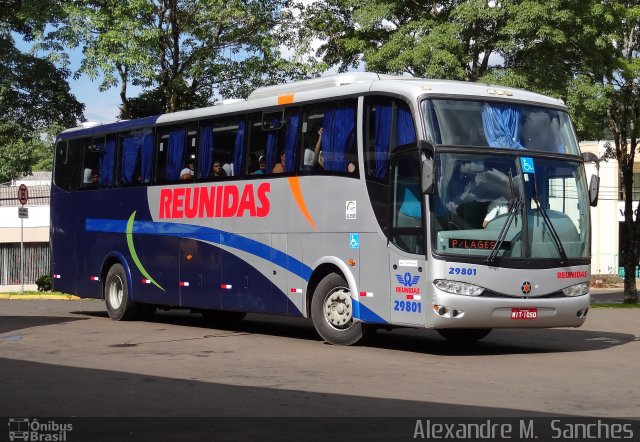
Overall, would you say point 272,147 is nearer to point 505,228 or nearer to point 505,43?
point 505,228

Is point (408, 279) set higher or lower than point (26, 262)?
higher

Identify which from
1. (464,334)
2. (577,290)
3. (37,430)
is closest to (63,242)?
(464,334)

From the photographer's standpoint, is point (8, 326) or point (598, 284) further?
point (598, 284)

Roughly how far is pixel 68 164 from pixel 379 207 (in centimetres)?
1006

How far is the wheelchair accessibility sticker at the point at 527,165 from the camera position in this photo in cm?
1533

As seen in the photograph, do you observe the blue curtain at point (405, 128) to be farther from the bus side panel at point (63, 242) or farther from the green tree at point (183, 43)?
the green tree at point (183, 43)

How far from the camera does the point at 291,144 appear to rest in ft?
56.9

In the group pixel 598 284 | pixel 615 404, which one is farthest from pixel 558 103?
pixel 598 284

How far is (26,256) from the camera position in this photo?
50.3m

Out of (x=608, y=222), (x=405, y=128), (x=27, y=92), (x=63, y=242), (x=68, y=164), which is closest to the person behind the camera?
(x=405, y=128)

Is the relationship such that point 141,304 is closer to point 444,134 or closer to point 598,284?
point 444,134

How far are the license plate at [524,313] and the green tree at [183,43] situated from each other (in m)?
18.2

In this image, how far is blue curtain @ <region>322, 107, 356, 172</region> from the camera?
638 inches

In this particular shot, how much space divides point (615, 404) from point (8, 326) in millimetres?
11967
